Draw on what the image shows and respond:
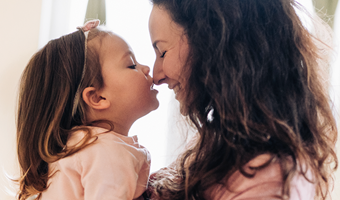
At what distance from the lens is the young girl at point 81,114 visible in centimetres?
81

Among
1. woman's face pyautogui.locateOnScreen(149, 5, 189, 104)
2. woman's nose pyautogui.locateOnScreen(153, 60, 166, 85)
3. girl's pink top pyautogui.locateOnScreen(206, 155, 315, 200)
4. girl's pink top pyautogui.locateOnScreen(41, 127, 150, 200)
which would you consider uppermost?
woman's face pyautogui.locateOnScreen(149, 5, 189, 104)

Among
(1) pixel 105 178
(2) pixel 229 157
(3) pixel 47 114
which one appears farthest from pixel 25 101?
(2) pixel 229 157

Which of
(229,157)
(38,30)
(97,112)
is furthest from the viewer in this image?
(38,30)

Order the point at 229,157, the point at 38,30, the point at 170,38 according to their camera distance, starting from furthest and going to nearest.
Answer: the point at 38,30 < the point at 170,38 < the point at 229,157

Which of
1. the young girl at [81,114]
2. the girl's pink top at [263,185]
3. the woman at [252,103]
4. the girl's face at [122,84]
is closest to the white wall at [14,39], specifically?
the young girl at [81,114]

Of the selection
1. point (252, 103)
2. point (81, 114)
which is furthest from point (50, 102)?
point (252, 103)

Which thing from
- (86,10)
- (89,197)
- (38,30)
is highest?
(86,10)

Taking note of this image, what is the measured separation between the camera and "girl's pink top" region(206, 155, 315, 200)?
62 centimetres

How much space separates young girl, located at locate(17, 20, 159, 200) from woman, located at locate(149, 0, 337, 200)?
189mm

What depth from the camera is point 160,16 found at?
0.88m

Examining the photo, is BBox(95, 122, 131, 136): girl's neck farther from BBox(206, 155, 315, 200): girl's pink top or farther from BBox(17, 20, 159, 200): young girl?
BBox(206, 155, 315, 200): girl's pink top

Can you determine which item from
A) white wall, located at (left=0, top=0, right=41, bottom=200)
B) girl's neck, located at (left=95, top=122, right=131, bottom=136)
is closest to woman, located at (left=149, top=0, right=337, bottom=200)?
girl's neck, located at (left=95, top=122, right=131, bottom=136)

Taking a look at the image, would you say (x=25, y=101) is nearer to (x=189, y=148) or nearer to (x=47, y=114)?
(x=47, y=114)

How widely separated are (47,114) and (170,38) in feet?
1.43
